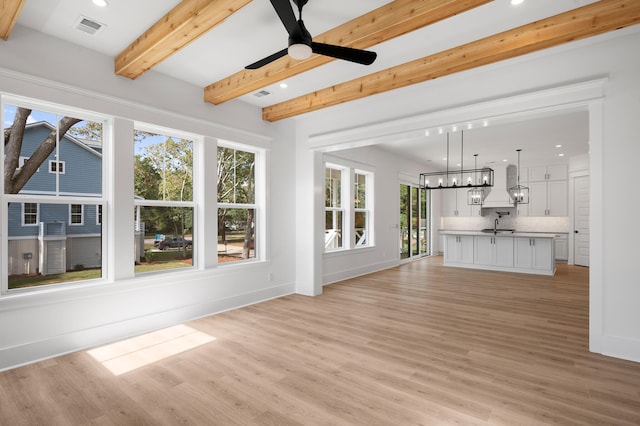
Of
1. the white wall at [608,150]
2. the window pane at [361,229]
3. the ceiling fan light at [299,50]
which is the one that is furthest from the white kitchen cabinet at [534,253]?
Result: the ceiling fan light at [299,50]

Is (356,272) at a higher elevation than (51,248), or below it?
below

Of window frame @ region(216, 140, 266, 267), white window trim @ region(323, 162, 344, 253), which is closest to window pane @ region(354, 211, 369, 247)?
white window trim @ region(323, 162, 344, 253)

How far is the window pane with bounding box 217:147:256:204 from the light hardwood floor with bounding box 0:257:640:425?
1.69 metres

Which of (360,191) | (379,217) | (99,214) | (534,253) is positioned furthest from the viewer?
(379,217)

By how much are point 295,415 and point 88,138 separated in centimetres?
341

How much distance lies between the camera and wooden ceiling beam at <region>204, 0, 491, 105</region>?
7.70ft

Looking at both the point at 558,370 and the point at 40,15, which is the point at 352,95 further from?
the point at 558,370

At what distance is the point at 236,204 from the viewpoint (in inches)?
192

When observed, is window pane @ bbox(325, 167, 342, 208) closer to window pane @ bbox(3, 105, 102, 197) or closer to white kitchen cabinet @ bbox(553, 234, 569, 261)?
window pane @ bbox(3, 105, 102, 197)

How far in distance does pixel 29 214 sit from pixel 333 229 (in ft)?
16.2

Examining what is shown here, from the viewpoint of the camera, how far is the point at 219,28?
293 cm

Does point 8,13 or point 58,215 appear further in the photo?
point 58,215

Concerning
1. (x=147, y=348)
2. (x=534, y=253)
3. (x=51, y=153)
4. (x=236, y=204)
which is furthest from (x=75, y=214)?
(x=534, y=253)

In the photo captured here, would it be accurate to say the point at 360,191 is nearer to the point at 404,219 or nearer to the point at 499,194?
the point at 404,219
